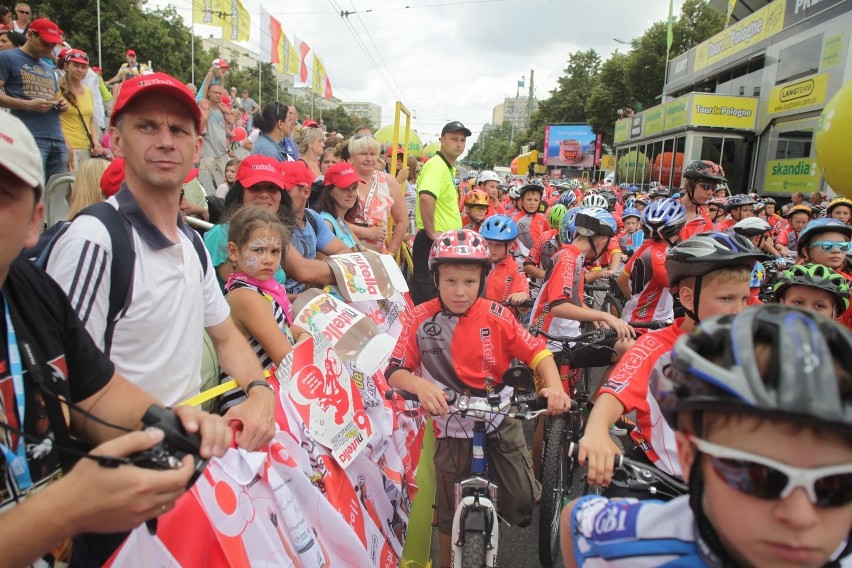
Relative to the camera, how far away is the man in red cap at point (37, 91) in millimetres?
6230

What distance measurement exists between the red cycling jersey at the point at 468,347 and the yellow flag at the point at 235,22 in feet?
97.1

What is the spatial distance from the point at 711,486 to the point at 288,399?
198cm

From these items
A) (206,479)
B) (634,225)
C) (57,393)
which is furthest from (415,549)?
(634,225)

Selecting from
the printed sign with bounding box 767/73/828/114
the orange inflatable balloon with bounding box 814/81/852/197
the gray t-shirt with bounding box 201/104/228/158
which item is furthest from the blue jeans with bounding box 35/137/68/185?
the printed sign with bounding box 767/73/828/114

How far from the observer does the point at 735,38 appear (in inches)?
1292

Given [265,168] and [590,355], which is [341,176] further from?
[590,355]

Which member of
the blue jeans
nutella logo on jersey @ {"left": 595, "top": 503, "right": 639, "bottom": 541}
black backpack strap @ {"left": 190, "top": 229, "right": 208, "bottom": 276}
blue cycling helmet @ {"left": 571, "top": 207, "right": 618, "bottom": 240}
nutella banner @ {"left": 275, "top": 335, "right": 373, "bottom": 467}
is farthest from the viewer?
the blue jeans

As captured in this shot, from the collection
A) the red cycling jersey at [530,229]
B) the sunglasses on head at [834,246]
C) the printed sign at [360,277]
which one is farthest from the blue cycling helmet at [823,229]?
the red cycling jersey at [530,229]

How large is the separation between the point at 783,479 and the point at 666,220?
14.9 feet

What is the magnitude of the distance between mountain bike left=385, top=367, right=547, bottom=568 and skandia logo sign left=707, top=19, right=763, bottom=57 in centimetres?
3392

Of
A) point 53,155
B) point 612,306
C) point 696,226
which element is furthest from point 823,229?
point 53,155

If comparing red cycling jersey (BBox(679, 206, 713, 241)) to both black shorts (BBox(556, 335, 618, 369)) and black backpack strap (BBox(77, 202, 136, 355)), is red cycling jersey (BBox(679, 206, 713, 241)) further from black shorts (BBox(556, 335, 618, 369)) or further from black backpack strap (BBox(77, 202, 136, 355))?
black backpack strap (BBox(77, 202, 136, 355))

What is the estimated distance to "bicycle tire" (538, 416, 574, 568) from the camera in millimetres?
3732

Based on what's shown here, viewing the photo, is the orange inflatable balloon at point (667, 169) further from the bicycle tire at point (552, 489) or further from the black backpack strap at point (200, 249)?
the black backpack strap at point (200, 249)
